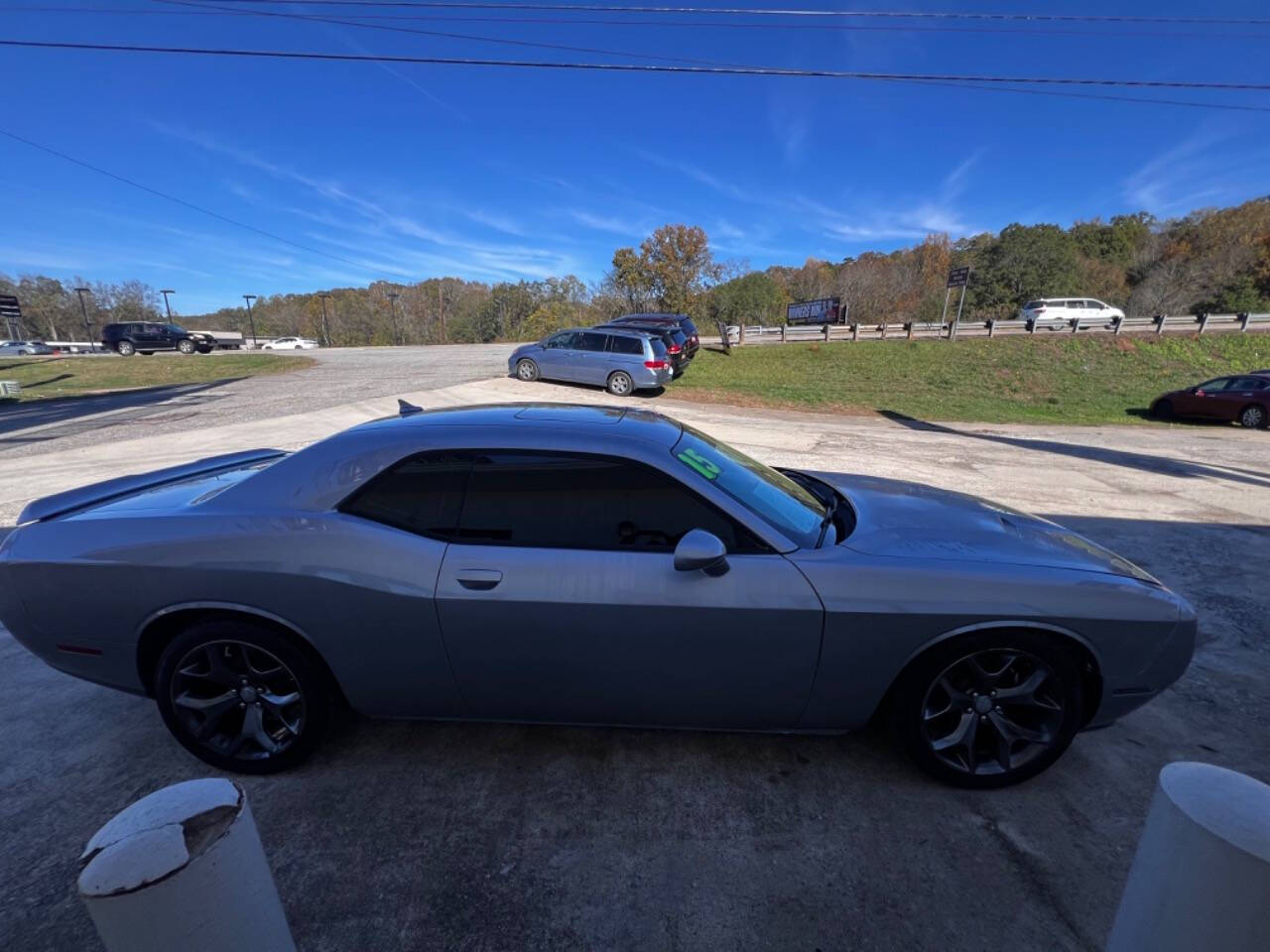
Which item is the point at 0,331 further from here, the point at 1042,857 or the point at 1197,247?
the point at 1197,247

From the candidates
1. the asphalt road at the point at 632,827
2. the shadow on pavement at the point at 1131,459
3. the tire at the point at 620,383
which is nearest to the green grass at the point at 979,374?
the tire at the point at 620,383

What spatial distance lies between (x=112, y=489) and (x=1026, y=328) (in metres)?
33.3

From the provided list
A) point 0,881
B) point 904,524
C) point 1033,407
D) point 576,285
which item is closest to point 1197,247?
point 1033,407

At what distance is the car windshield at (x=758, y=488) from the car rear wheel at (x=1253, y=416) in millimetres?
18402

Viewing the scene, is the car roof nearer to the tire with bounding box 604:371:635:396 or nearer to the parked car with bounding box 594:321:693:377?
the tire with bounding box 604:371:635:396

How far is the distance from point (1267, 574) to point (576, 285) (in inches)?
2695

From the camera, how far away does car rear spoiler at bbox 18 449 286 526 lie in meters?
2.61

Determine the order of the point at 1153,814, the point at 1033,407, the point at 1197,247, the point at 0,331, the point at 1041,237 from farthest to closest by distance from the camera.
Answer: the point at 0,331, the point at 1041,237, the point at 1197,247, the point at 1033,407, the point at 1153,814

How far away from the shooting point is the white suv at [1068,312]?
27.9m

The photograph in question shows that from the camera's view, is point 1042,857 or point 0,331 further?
point 0,331

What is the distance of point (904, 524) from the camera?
259cm

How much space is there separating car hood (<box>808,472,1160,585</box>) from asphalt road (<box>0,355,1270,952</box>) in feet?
3.05

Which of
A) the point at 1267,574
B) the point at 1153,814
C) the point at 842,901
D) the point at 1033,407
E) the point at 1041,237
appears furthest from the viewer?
the point at 1041,237

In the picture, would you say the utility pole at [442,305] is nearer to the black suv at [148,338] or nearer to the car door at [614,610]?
the black suv at [148,338]
